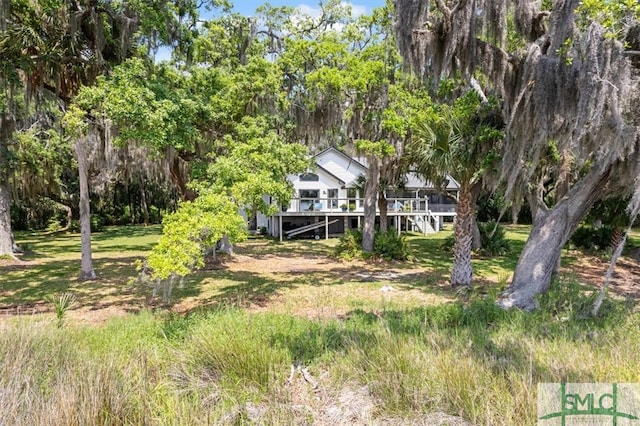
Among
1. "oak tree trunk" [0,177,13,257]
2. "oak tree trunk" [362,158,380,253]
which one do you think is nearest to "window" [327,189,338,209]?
"oak tree trunk" [362,158,380,253]

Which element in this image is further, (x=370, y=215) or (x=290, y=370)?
(x=370, y=215)

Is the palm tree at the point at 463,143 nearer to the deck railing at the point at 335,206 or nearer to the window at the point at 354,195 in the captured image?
the deck railing at the point at 335,206

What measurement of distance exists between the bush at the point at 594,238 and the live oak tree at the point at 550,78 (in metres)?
10.3

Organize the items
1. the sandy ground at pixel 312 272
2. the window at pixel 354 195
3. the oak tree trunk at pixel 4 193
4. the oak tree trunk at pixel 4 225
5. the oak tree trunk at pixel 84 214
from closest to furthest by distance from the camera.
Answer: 1. the sandy ground at pixel 312 272
2. the oak tree trunk at pixel 84 214
3. the oak tree trunk at pixel 4 193
4. the oak tree trunk at pixel 4 225
5. the window at pixel 354 195

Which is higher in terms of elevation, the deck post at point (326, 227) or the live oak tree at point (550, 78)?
the live oak tree at point (550, 78)

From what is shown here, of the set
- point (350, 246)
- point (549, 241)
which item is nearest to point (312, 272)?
point (350, 246)

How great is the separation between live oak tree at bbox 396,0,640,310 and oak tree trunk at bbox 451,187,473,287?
1478 millimetres

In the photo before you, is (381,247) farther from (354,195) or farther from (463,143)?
(354,195)

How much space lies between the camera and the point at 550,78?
6.35m

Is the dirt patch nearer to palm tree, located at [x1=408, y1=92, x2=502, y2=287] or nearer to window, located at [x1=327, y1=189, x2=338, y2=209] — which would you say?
palm tree, located at [x1=408, y1=92, x2=502, y2=287]

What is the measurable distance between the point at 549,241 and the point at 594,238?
11.8 meters

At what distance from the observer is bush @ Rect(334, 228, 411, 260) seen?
49.5ft

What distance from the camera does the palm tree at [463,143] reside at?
8750 mm

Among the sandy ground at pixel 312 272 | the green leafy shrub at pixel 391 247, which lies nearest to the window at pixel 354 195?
the sandy ground at pixel 312 272
